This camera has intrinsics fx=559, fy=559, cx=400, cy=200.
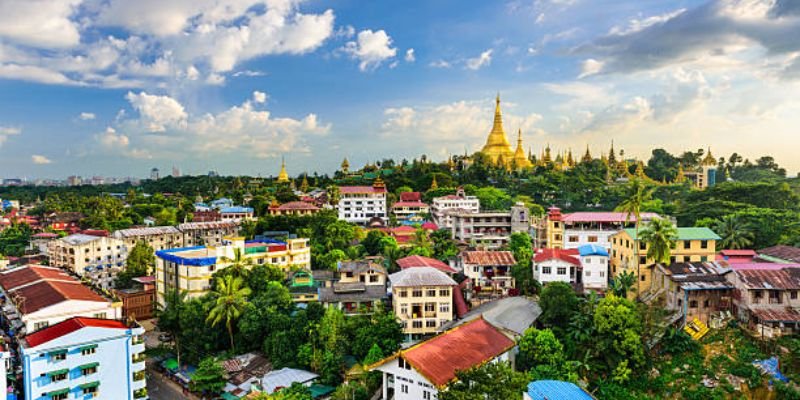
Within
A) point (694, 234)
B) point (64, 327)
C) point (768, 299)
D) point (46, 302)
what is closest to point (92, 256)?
point (46, 302)

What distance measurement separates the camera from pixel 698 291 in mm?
24812

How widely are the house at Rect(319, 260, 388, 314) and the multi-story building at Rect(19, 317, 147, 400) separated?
888cm

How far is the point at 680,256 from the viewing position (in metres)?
29.7

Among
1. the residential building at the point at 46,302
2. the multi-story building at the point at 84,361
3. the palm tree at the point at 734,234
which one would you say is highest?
the palm tree at the point at 734,234

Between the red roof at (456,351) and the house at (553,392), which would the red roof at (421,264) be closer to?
the red roof at (456,351)

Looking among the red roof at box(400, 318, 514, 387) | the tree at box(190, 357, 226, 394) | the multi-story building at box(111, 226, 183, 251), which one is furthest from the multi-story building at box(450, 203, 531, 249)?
the multi-story building at box(111, 226, 183, 251)

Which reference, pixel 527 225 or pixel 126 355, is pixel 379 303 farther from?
pixel 527 225

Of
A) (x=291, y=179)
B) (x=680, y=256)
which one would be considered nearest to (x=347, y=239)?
Result: (x=680, y=256)

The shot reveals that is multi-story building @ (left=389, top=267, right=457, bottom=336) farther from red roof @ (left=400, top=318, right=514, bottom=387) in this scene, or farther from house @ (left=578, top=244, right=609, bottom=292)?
house @ (left=578, top=244, right=609, bottom=292)

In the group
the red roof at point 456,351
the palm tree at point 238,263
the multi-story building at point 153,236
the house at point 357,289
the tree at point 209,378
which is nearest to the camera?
the red roof at point 456,351

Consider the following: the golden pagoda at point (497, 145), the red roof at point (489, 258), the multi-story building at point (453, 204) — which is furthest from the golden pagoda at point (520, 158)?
the red roof at point (489, 258)

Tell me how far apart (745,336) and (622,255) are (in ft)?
29.3

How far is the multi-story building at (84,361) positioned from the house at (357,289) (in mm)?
8878

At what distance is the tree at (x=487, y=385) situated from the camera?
1697 centimetres
